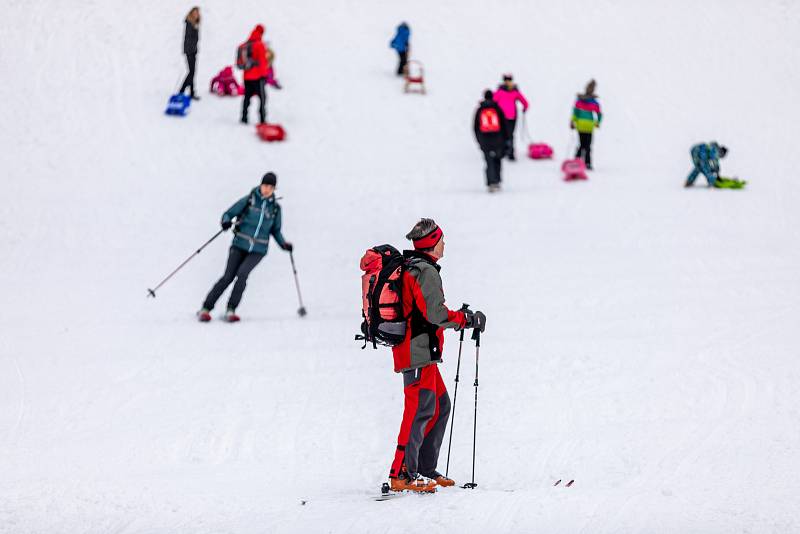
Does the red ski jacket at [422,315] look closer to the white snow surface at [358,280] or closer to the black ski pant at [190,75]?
the white snow surface at [358,280]

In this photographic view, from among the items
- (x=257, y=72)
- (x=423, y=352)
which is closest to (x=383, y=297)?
(x=423, y=352)

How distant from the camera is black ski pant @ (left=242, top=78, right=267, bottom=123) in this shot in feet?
56.3

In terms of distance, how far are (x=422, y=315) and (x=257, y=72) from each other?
39.6 ft

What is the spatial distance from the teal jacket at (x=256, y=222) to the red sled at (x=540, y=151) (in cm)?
875

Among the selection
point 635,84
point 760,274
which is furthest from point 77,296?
point 635,84

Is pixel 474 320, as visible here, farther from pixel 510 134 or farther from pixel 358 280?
pixel 510 134

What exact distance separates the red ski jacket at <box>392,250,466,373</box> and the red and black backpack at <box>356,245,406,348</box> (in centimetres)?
4

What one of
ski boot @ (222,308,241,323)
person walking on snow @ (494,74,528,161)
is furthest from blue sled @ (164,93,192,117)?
ski boot @ (222,308,241,323)

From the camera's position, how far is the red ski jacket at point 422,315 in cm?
550

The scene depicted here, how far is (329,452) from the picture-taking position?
691cm

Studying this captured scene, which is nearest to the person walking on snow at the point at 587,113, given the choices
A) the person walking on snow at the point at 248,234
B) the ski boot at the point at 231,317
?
the person walking on snow at the point at 248,234

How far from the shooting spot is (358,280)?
1191cm

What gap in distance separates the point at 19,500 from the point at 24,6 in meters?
18.9

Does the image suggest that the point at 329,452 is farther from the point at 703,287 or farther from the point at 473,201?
the point at 473,201
